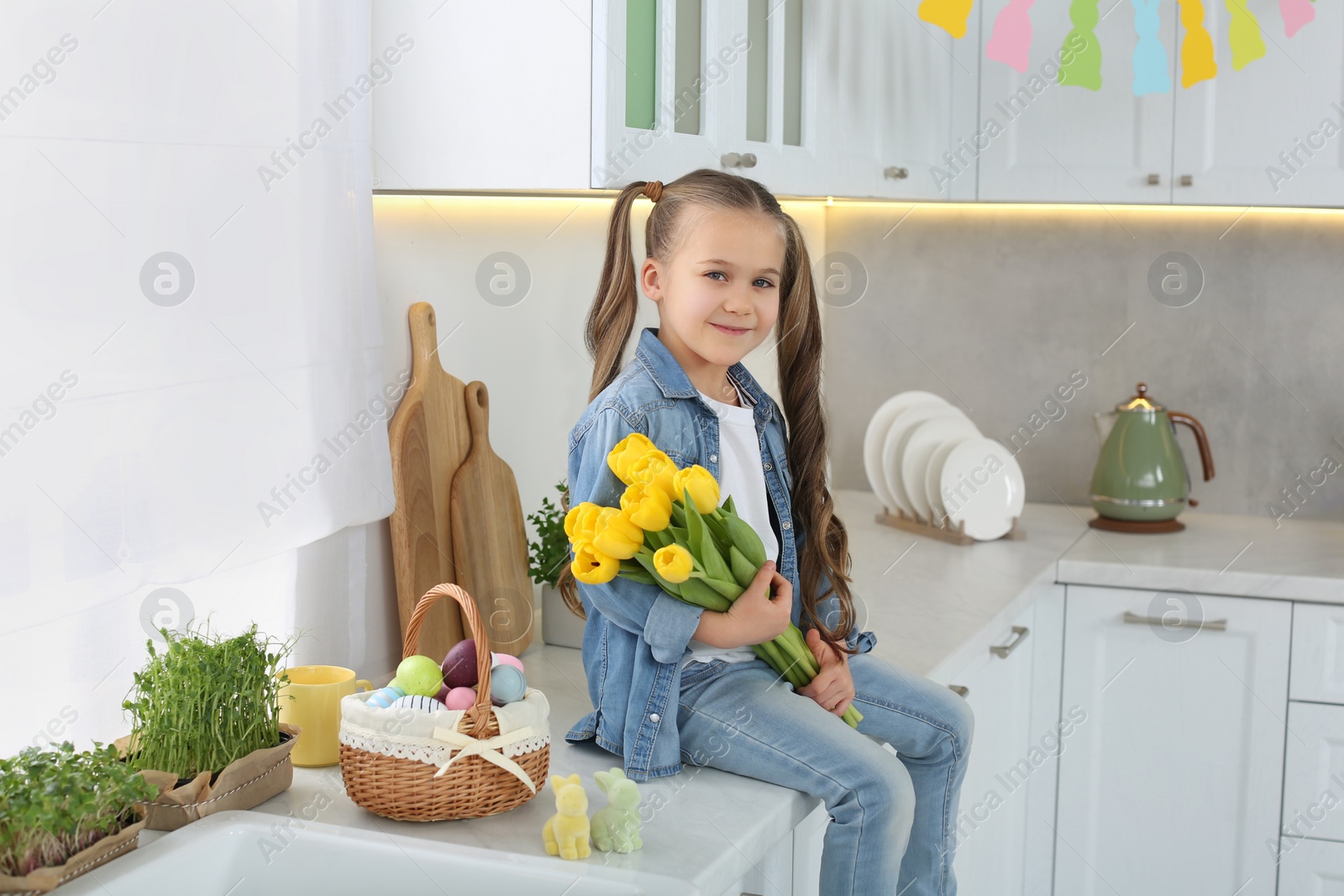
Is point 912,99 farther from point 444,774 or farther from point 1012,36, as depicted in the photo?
point 444,774

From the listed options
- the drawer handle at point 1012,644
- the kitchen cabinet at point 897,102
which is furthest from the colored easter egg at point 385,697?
the kitchen cabinet at point 897,102

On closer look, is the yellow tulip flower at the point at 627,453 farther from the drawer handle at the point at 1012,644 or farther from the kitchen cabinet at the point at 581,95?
the drawer handle at the point at 1012,644

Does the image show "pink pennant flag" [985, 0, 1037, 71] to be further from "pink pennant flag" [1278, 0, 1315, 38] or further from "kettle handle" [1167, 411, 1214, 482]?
"kettle handle" [1167, 411, 1214, 482]

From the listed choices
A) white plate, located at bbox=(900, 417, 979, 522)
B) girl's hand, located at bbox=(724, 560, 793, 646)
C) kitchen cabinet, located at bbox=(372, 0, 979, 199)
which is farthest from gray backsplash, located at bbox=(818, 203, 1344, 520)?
girl's hand, located at bbox=(724, 560, 793, 646)

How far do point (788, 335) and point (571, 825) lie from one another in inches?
24.2

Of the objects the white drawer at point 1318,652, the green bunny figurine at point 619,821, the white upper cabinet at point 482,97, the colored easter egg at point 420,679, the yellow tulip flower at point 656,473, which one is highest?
the white upper cabinet at point 482,97

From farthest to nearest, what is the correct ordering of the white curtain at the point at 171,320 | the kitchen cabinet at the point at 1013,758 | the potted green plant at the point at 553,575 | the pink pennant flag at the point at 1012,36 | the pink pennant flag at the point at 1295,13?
the pink pennant flag at the point at 1012,36, the pink pennant flag at the point at 1295,13, the kitchen cabinet at the point at 1013,758, the potted green plant at the point at 553,575, the white curtain at the point at 171,320

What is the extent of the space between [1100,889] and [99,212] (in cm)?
193

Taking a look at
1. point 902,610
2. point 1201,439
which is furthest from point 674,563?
point 1201,439

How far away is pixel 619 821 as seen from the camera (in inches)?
40.1

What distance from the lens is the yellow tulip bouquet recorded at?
1.08 meters

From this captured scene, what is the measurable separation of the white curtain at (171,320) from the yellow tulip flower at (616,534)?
0.36m

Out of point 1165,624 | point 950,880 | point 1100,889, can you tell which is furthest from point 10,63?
point 1100,889

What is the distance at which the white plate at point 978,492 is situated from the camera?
7.43ft
